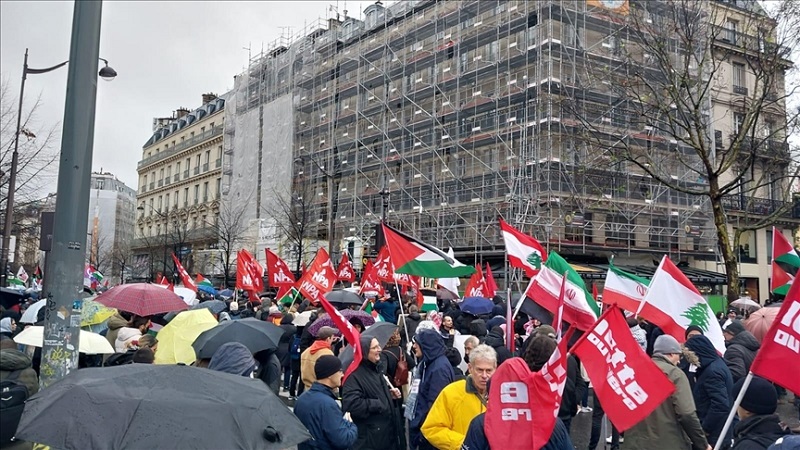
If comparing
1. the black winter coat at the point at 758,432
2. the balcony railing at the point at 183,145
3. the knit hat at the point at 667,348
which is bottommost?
the black winter coat at the point at 758,432

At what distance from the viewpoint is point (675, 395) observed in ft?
19.2

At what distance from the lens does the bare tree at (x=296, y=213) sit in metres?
39.7

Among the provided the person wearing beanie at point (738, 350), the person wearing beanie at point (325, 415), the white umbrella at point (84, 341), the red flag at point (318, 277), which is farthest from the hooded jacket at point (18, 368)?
the red flag at point (318, 277)

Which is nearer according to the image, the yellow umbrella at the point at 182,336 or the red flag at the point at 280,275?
the yellow umbrella at the point at 182,336

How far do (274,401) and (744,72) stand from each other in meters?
40.1

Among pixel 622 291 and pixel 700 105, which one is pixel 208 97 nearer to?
pixel 700 105

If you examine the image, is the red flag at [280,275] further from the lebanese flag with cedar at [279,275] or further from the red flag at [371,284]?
the red flag at [371,284]

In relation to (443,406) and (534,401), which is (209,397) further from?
(443,406)

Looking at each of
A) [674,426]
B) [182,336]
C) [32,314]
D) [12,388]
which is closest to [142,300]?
[32,314]

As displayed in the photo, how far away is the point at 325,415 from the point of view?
15.2 feet

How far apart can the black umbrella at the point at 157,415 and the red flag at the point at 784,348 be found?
2.77 meters

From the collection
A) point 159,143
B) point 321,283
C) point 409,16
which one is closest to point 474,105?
point 409,16

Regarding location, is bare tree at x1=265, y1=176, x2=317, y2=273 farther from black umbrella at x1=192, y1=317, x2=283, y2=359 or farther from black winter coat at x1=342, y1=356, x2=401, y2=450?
black winter coat at x1=342, y1=356, x2=401, y2=450

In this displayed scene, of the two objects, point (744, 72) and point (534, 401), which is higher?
point (744, 72)
